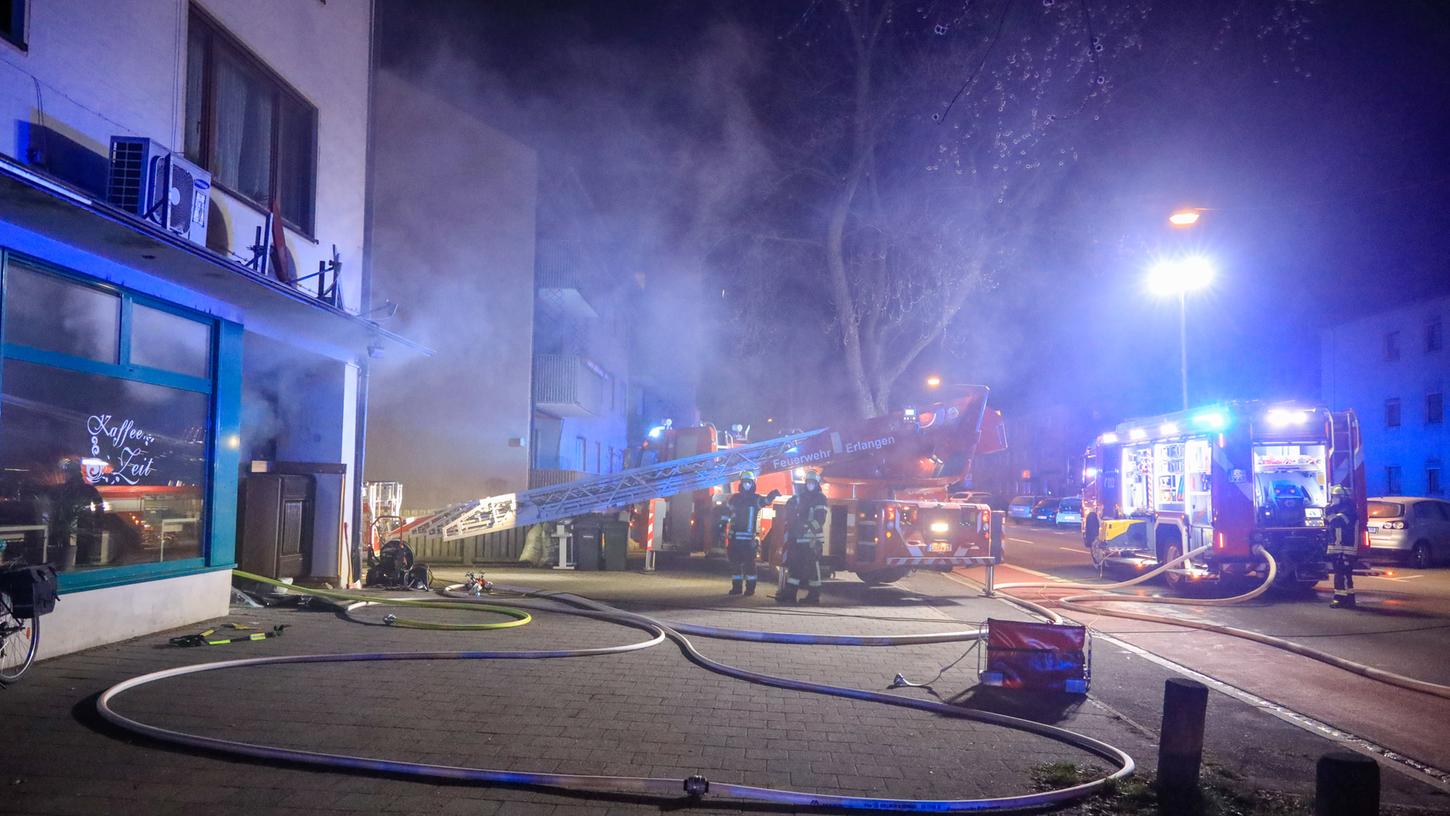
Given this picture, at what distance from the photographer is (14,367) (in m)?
6.34

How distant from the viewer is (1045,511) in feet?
111

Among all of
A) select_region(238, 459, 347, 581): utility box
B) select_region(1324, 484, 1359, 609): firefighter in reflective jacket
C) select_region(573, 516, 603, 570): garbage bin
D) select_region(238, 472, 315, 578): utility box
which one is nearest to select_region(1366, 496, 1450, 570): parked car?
select_region(1324, 484, 1359, 609): firefighter in reflective jacket

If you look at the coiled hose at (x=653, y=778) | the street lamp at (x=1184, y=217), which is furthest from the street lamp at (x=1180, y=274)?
the coiled hose at (x=653, y=778)

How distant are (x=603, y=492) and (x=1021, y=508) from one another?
2737 cm

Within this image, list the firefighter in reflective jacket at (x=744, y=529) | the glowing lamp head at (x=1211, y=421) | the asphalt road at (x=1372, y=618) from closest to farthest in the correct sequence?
the asphalt road at (x=1372, y=618)
the firefighter in reflective jacket at (x=744, y=529)
the glowing lamp head at (x=1211, y=421)

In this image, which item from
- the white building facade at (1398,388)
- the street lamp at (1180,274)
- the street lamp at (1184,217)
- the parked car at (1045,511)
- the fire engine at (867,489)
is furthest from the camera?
the parked car at (1045,511)

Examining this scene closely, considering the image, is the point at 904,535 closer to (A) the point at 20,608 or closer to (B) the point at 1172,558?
(B) the point at 1172,558

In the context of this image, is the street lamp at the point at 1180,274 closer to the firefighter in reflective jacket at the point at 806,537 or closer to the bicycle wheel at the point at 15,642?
the firefighter in reflective jacket at the point at 806,537

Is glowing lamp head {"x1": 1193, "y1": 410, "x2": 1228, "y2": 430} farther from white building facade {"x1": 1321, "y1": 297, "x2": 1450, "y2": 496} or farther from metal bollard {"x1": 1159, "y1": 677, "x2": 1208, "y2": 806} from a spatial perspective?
white building facade {"x1": 1321, "y1": 297, "x2": 1450, "y2": 496}

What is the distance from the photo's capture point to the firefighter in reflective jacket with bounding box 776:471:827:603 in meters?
10.9

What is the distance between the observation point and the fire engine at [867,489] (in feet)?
38.9

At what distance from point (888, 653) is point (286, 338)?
7706 mm

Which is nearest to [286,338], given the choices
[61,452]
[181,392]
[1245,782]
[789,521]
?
[181,392]

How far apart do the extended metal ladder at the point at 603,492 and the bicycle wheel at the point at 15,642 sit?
→ 7249 millimetres
